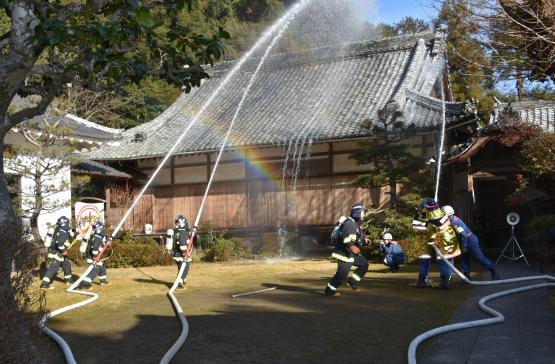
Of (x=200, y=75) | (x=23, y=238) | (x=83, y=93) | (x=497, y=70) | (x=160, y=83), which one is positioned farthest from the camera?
(x=160, y=83)

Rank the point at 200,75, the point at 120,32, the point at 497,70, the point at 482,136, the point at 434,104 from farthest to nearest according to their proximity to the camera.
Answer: the point at 434,104 → the point at 482,136 → the point at 497,70 → the point at 200,75 → the point at 120,32

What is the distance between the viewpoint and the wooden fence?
795 inches

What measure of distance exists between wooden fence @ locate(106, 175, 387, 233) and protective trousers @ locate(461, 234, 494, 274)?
8101 millimetres

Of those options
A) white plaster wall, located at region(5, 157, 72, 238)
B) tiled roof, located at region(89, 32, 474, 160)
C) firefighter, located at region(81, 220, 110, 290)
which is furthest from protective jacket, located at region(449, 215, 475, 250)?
white plaster wall, located at region(5, 157, 72, 238)

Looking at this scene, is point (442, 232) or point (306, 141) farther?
point (306, 141)

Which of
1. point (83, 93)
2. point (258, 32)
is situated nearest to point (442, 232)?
point (83, 93)

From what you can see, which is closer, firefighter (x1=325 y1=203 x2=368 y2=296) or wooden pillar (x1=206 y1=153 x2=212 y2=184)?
firefighter (x1=325 y1=203 x2=368 y2=296)

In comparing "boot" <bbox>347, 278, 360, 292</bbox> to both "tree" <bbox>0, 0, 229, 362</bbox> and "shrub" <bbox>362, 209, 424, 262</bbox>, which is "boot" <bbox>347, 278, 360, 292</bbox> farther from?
"tree" <bbox>0, 0, 229, 362</bbox>

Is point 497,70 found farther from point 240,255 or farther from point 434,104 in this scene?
point 240,255

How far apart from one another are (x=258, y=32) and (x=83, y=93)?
521 inches

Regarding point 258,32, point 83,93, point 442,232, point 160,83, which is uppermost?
point 258,32

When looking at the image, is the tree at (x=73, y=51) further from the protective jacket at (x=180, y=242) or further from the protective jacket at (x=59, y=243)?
the protective jacket at (x=59, y=243)

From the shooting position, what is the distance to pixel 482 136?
17312 millimetres

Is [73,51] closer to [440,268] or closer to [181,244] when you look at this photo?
[181,244]
